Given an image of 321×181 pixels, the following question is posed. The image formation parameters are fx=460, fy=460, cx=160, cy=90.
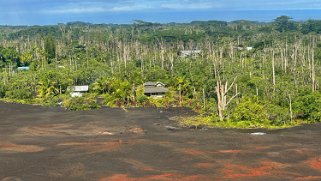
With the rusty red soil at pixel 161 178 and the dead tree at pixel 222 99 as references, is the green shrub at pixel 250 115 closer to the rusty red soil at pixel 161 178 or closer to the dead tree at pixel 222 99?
the dead tree at pixel 222 99

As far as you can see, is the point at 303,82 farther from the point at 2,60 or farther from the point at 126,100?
the point at 2,60

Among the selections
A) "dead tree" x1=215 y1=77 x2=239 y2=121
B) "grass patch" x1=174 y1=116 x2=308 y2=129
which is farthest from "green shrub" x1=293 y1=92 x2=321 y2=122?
"dead tree" x1=215 y1=77 x2=239 y2=121

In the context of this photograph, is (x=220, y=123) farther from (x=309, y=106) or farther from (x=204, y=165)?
(x=204, y=165)

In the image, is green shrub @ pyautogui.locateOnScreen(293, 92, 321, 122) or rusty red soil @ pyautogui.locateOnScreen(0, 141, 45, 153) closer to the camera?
rusty red soil @ pyautogui.locateOnScreen(0, 141, 45, 153)

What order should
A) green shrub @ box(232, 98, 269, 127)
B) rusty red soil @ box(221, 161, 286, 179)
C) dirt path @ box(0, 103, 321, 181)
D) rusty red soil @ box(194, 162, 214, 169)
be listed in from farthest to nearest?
green shrub @ box(232, 98, 269, 127) → rusty red soil @ box(194, 162, 214, 169) → dirt path @ box(0, 103, 321, 181) → rusty red soil @ box(221, 161, 286, 179)

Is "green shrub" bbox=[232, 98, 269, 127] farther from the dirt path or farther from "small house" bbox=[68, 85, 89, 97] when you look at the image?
"small house" bbox=[68, 85, 89, 97]

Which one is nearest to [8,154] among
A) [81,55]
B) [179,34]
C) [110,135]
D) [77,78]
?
[110,135]

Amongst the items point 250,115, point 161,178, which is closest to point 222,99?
point 250,115
